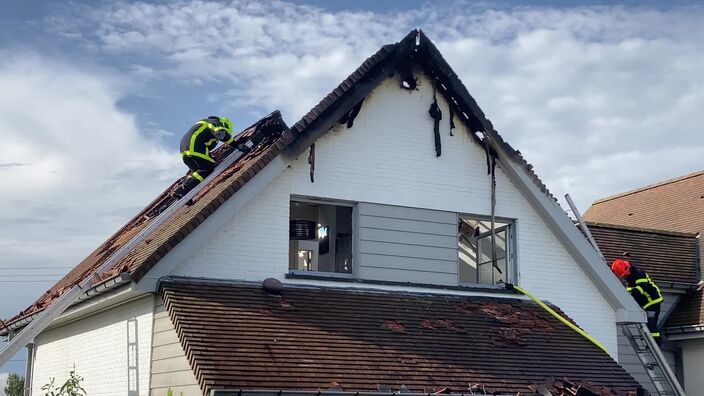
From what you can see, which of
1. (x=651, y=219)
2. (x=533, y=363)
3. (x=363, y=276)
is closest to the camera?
(x=533, y=363)

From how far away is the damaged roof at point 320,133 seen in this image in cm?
1272

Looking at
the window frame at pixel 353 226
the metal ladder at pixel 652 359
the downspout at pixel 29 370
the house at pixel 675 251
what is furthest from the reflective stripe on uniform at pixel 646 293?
the downspout at pixel 29 370

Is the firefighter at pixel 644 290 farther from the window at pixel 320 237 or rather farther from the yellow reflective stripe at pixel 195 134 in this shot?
the yellow reflective stripe at pixel 195 134

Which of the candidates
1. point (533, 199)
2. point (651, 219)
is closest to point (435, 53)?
point (533, 199)

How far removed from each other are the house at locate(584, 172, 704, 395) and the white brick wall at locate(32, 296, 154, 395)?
983 centimetres

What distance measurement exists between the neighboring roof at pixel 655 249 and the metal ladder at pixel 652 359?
9.41 ft

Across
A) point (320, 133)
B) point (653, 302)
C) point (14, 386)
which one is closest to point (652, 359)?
point (653, 302)

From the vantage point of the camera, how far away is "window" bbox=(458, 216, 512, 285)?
1576 cm

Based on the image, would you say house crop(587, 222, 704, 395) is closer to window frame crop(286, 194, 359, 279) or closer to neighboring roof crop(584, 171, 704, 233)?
neighboring roof crop(584, 171, 704, 233)

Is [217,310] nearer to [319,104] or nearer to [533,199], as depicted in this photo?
[319,104]

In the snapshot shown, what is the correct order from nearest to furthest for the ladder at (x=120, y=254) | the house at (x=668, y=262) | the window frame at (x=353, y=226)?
the ladder at (x=120, y=254) → the window frame at (x=353, y=226) → the house at (x=668, y=262)

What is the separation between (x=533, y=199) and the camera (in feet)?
51.4

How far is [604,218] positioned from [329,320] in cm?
1361

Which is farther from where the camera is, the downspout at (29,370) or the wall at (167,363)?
the downspout at (29,370)
